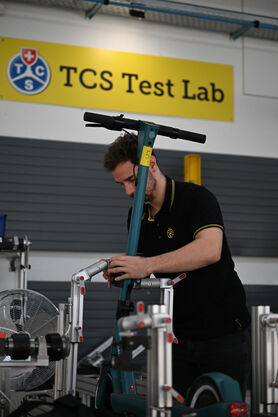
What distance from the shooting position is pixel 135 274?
6.81 ft

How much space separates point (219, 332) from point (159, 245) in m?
0.44

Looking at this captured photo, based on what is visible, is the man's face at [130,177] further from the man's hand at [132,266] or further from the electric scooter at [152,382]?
the man's hand at [132,266]

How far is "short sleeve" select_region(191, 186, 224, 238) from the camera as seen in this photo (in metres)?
2.18

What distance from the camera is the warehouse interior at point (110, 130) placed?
213 inches

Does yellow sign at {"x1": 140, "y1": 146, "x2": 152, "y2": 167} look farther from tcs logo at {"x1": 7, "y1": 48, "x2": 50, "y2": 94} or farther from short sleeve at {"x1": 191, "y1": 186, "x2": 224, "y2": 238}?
tcs logo at {"x1": 7, "y1": 48, "x2": 50, "y2": 94}

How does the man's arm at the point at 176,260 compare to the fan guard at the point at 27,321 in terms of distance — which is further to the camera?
the fan guard at the point at 27,321

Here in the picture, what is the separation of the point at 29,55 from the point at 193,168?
6.20ft

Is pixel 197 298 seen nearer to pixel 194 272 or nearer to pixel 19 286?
pixel 194 272

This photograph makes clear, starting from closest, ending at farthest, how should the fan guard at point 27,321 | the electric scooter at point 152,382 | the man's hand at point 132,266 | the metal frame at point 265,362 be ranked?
the electric scooter at point 152,382 → the metal frame at point 265,362 → the man's hand at point 132,266 → the fan guard at point 27,321

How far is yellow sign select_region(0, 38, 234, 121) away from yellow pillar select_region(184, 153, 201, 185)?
0.61 m

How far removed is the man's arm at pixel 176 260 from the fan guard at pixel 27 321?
86.1 inches

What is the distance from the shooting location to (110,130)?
530cm

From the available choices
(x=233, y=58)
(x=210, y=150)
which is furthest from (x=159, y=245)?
(x=233, y=58)

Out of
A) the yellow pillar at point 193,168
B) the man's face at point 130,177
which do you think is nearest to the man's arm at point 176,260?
the man's face at point 130,177
